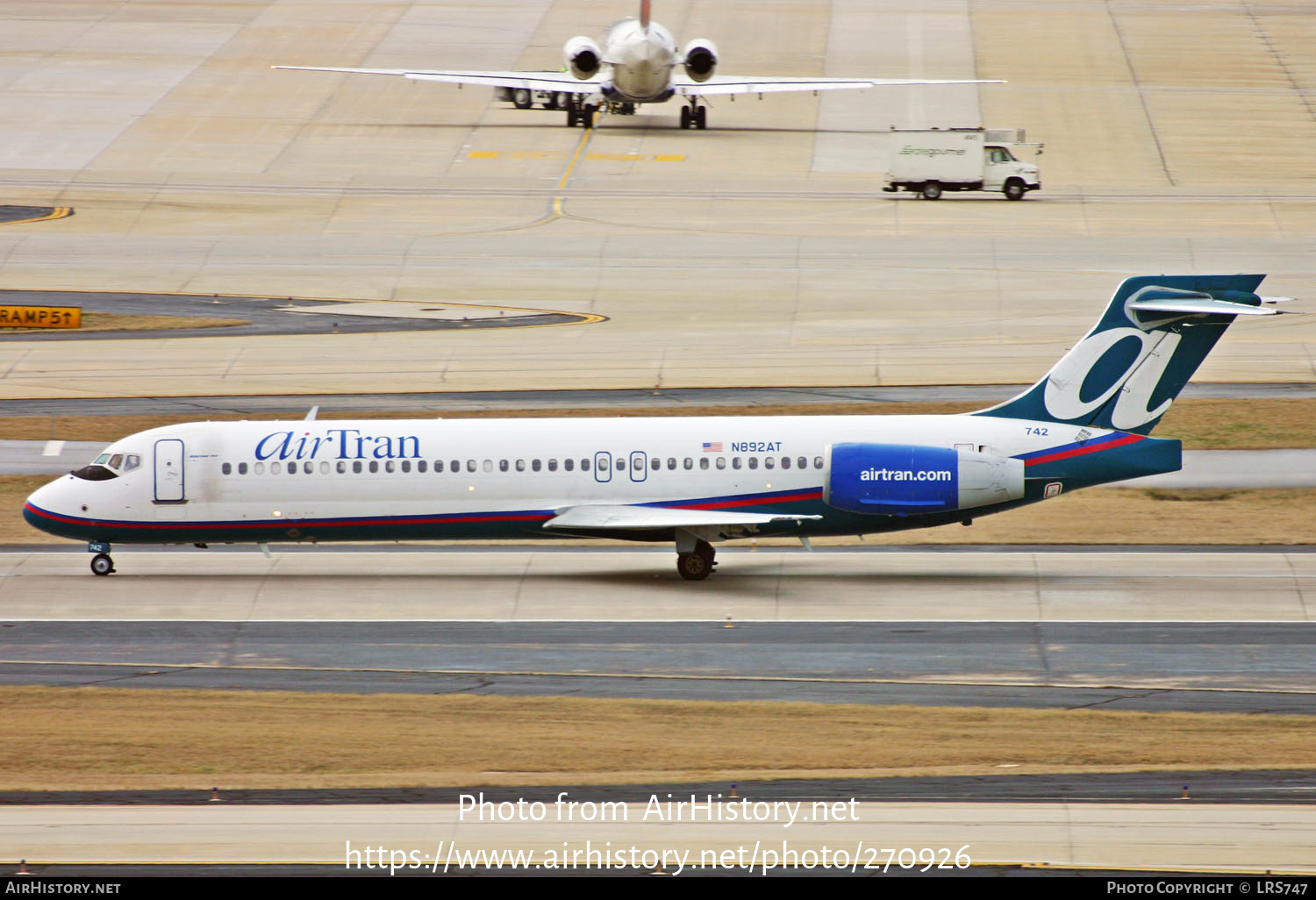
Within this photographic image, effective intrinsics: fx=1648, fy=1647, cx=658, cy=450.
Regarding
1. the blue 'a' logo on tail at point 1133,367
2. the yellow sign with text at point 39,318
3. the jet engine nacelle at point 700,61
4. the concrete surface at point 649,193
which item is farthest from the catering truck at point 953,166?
the blue 'a' logo on tail at point 1133,367

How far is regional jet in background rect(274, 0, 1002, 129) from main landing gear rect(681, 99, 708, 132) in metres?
0.05

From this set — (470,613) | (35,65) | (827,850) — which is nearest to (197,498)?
(470,613)

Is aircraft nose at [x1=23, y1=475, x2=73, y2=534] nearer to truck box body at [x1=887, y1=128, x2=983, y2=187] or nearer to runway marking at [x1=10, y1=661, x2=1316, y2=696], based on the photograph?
runway marking at [x1=10, y1=661, x2=1316, y2=696]

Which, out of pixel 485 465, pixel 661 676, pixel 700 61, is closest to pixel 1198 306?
pixel 661 676

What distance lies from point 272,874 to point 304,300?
4341 cm

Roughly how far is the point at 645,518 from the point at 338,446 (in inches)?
255

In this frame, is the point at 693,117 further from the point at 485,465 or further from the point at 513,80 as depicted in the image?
the point at 485,465

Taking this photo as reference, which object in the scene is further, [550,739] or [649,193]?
[649,193]

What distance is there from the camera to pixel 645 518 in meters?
32.3

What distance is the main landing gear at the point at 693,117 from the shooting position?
85375 mm

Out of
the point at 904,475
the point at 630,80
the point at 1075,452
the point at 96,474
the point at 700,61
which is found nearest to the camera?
the point at 904,475

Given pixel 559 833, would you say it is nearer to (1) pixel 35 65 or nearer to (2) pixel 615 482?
(2) pixel 615 482

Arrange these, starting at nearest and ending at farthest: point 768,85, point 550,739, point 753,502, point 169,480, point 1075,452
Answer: point 550,739 → point 1075,452 → point 753,502 → point 169,480 → point 768,85
